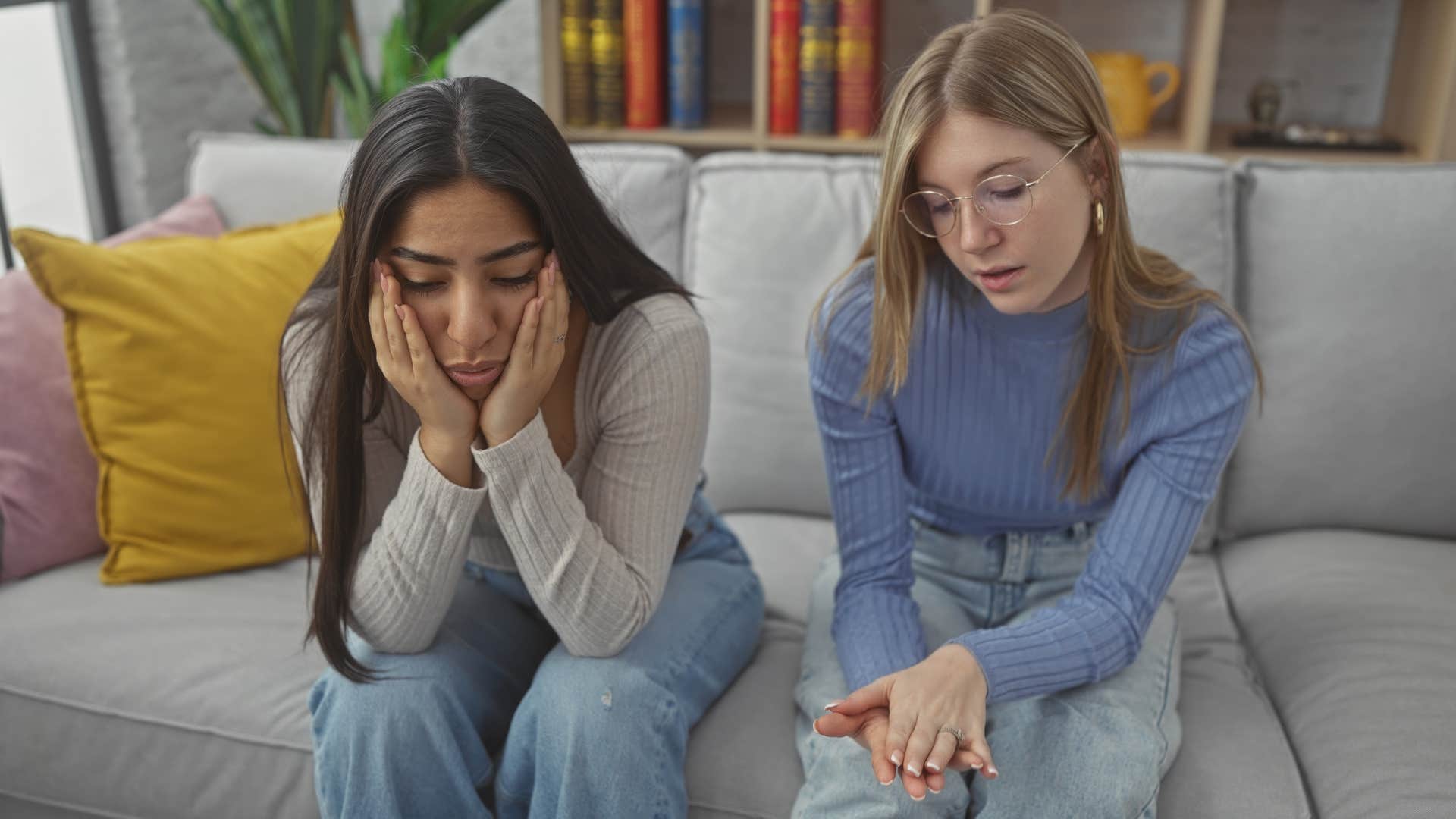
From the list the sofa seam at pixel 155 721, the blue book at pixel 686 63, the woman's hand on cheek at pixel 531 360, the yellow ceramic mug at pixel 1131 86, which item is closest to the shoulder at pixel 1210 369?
the woman's hand on cheek at pixel 531 360

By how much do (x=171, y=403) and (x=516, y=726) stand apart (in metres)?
0.67

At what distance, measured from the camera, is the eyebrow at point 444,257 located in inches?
42.2

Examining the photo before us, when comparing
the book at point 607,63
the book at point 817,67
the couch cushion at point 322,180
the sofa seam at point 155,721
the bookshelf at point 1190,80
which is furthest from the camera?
the book at point 607,63

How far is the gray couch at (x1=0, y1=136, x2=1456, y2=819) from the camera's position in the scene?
1211 mm

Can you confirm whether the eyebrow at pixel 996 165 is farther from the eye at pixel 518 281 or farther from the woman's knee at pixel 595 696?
the woman's knee at pixel 595 696

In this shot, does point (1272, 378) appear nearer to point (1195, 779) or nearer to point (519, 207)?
point (1195, 779)

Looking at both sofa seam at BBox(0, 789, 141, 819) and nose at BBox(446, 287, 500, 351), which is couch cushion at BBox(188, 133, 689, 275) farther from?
sofa seam at BBox(0, 789, 141, 819)

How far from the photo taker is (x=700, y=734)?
1.23 m

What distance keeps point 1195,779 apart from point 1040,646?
0.63ft

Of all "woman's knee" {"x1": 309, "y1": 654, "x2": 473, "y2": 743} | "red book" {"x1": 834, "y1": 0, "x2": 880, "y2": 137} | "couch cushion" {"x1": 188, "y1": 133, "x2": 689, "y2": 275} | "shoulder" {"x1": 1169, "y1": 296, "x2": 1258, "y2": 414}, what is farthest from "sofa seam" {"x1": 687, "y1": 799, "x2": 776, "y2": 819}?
"red book" {"x1": 834, "y1": 0, "x2": 880, "y2": 137}

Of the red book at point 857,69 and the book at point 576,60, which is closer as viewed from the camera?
the red book at point 857,69

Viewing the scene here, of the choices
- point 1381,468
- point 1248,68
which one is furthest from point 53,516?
point 1248,68

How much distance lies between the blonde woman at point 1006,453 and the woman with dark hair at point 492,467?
0.17m

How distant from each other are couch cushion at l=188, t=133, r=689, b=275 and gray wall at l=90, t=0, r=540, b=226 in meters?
0.70
